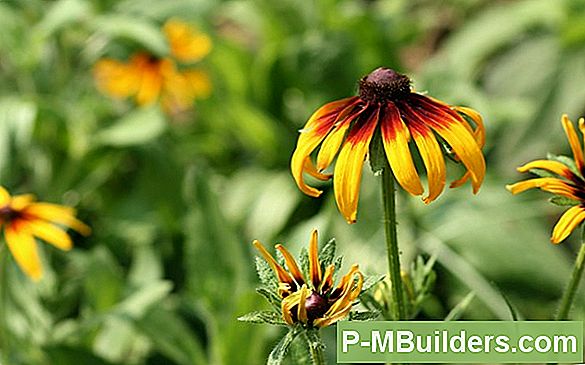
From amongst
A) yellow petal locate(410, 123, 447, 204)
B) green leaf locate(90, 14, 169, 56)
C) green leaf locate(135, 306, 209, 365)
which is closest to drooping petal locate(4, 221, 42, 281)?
green leaf locate(135, 306, 209, 365)

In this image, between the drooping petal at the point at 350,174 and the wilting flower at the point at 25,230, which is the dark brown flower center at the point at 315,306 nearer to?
the drooping petal at the point at 350,174

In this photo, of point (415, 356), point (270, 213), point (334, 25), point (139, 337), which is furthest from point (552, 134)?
point (415, 356)

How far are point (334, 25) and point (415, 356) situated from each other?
5.42ft

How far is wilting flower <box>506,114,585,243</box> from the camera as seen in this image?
109 cm

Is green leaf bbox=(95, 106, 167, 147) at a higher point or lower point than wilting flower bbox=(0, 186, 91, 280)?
higher

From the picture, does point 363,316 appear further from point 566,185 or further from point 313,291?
point 566,185

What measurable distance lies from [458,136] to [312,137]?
158mm

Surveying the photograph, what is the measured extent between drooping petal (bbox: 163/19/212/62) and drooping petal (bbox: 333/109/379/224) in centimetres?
165

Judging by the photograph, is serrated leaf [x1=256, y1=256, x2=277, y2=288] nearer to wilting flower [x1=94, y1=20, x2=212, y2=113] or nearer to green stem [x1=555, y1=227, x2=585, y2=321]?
green stem [x1=555, y1=227, x2=585, y2=321]

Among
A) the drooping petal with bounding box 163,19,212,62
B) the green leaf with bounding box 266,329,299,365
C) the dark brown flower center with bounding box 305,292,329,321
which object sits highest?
the drooping petal with bounding box 163,19,212,62

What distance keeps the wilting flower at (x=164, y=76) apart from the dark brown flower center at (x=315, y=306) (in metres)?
1.57

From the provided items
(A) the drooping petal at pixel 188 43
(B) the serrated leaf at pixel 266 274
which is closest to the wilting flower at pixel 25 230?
(B) the serrated leaf at pixel 266 274

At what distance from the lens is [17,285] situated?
6.38 ft

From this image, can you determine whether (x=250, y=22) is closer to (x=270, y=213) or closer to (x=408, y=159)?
(x=270, y=213)
